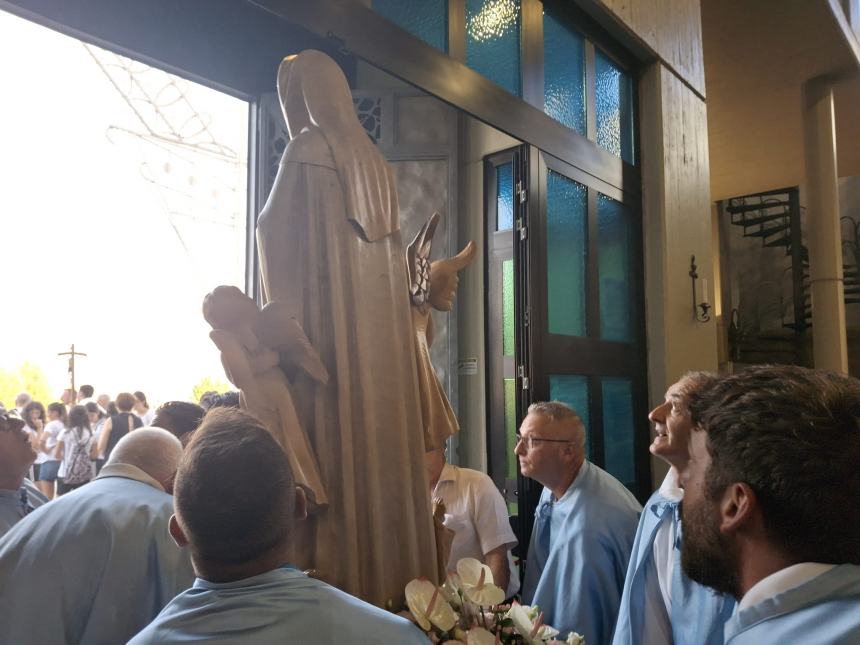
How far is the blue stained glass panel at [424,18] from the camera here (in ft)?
11.4

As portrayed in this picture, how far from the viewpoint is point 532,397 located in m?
4.19

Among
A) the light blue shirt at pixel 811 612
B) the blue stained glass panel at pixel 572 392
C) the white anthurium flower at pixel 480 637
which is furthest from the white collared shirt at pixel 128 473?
the blue stained glass panel at pixel 572 392

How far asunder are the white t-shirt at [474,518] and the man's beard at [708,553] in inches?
92.2

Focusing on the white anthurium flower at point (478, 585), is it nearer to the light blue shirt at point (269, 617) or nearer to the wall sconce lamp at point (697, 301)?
the light blue shirt at point (269, 617)

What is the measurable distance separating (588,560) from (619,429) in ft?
8.00

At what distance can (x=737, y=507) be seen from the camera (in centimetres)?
112

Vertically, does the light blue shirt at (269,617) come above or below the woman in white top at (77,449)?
above

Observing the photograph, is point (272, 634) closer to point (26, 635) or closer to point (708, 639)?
point (26, 635)

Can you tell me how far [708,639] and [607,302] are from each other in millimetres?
3183

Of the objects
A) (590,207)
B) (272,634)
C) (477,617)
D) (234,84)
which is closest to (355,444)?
(477,617)

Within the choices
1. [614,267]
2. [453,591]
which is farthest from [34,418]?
[453,591]

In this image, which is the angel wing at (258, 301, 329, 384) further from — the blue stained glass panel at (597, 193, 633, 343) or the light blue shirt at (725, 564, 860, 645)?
the blue stained glass panel at (597, 193, 633, 343)

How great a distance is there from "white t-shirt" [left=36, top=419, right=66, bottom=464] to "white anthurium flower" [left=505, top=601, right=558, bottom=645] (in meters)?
7.25

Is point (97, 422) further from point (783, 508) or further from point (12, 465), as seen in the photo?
point (783, 508)
